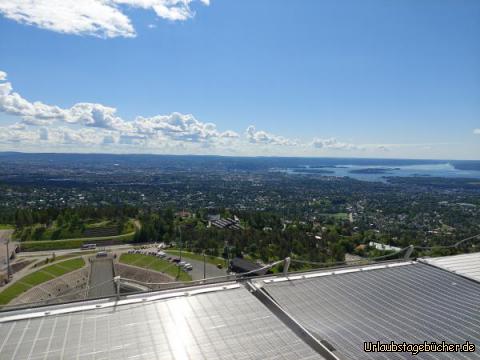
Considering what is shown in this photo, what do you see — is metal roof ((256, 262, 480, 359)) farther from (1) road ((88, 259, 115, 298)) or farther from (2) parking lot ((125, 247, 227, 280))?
(1) road ((88, 259, 115, 298))

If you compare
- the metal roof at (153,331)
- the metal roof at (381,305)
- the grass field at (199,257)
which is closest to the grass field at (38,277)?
the grass field at (199,257)

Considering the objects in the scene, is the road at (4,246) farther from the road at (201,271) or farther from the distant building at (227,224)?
the distant building at (227,224)

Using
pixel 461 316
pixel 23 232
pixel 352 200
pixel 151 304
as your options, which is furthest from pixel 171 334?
pixel 352 200

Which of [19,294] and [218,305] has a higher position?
[218,305]

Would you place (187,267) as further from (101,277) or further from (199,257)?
(101,277)

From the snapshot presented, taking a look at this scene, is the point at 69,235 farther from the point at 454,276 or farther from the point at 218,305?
the point at 454,276

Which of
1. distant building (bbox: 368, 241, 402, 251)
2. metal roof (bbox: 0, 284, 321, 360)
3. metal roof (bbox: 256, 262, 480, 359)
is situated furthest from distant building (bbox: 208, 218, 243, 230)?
metal roof (bbox: 0, 284, 321, 360)
